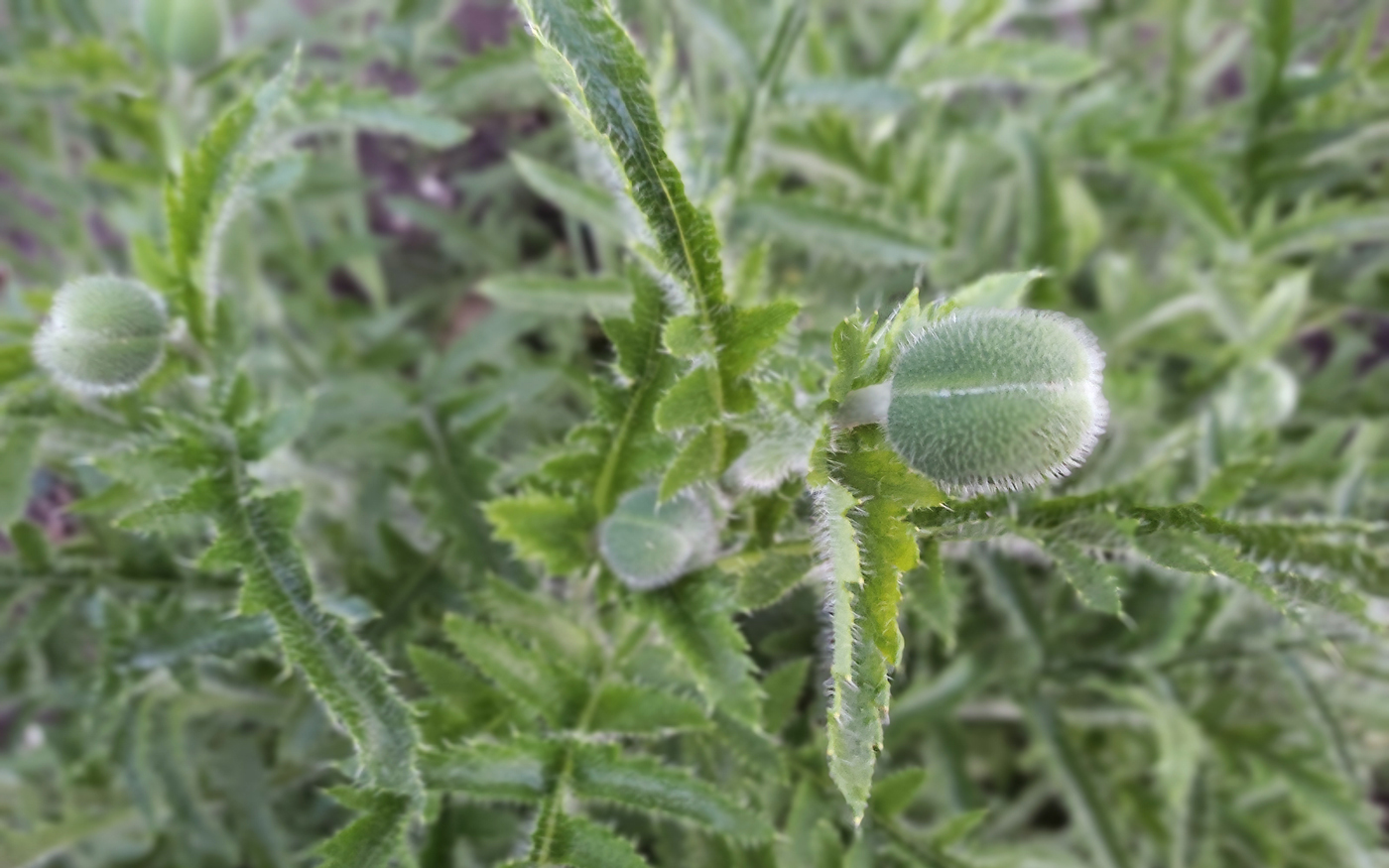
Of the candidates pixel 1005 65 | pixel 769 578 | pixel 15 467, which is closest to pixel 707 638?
pixel 769 578

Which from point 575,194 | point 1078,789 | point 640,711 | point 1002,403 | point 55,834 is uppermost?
point 575,194

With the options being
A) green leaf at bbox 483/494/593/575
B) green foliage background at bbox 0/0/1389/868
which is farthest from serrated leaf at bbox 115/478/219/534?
green leaf at bbox 483/494/593/575

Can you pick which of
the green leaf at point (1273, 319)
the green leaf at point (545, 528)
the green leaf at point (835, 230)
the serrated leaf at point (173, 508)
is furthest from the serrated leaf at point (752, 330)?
the green leaf at point (1273, 319)

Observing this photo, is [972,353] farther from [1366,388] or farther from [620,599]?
[1366,388]

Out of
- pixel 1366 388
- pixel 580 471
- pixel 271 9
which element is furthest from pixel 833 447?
pixel 271 9

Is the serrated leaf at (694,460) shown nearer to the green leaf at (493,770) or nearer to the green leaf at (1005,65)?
the green leaf at (493,770)

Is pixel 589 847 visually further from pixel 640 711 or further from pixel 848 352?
pixel 848 352

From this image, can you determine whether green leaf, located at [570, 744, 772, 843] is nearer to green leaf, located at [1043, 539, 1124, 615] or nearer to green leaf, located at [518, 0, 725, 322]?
green leaf, located at [1043, 539, 1124, 615]
